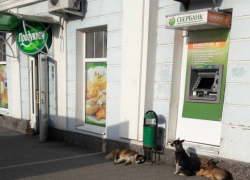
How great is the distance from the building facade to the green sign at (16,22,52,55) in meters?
0.28

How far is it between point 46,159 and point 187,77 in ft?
11.9

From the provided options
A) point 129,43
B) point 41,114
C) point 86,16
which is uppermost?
point 86,16

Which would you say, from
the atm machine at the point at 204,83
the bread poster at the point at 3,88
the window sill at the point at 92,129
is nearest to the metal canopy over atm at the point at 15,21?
the bread poster at the point at 3,88

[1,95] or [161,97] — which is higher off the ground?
[161,97]

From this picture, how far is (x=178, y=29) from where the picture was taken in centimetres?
495

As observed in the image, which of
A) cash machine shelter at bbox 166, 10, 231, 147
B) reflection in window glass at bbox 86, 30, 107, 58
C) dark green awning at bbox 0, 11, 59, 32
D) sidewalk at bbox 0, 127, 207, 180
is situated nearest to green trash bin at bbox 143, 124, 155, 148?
sidewalk at bbox 0, 127, 207, 180

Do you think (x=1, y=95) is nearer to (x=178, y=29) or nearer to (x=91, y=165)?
(x=91, y=165)

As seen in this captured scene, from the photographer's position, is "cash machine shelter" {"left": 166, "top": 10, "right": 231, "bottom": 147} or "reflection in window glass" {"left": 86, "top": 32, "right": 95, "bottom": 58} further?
"reflection in window glass" {"left": 86, "top": 32, "right": 95, "bottom": 58}

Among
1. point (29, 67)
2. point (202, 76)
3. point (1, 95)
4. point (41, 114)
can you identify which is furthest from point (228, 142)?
point (1, 95)

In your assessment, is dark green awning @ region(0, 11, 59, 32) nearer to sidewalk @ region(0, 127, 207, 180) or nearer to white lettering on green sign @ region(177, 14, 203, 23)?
sidewalk @ region(0, 127, 207, 180)

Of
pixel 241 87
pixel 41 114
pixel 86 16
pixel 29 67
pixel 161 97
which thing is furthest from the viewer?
pixel 29 67

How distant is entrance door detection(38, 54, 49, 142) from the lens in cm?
726

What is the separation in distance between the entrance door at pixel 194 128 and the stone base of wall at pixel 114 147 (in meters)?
0.38

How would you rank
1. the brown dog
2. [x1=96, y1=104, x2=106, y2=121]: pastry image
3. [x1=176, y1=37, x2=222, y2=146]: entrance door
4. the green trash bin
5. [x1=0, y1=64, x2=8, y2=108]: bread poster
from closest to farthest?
1. the brown dog
2. [x1=176, y1=37, x2=222, y2=146]: entrance door
3. the green trash bin
4. [x1=96, y1=104, x2=106, y2=121]: pastry image
5. [x1=0, y1=64, x2=8, y2=108]: bread poster
